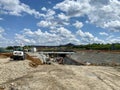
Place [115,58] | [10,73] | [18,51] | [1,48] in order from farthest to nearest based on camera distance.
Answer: [1,48], [115,58], [18,51], [10,73]

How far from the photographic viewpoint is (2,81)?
28953 mm

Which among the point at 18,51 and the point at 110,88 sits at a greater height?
the point at 18,51

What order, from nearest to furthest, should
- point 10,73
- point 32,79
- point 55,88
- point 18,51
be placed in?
point 55,88 < point 32,79 < point 10,73 < point 18,51

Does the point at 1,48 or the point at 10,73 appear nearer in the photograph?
the point at 10,73

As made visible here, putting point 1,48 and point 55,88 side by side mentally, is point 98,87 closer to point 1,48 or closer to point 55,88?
point 55,88

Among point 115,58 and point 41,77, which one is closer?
point 41,77

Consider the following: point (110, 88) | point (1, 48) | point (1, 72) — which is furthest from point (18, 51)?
point (1, 48)

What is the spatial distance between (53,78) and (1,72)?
841cm

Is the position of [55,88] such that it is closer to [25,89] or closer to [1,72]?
[25,89]

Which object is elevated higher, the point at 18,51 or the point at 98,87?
the point at 18,51

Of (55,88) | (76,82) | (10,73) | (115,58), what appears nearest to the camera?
(55,88)

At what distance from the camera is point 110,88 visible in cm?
2480

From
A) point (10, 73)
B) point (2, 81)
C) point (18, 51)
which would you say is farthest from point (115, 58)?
point (2, 81)

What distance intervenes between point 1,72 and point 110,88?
15.3 metres
